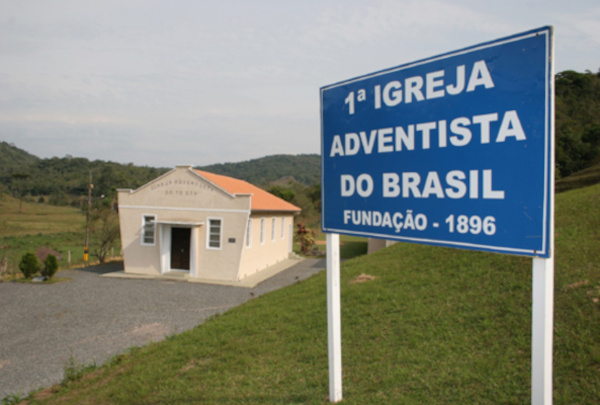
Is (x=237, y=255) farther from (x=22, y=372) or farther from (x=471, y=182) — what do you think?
(x=471, y=182)

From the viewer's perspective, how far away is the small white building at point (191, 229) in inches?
663

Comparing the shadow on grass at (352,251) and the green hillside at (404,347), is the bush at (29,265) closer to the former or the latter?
the green hillside at (404,347)

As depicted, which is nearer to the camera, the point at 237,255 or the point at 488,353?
the point at 488,353

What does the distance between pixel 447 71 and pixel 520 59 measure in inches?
22.6

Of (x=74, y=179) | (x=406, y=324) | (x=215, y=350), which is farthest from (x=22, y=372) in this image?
(x=74, y=179)

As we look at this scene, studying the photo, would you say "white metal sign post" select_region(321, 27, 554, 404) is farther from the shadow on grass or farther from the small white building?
the shadow on grass

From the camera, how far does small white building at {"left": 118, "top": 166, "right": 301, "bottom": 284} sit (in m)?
16.8

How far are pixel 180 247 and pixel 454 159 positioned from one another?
1615cm

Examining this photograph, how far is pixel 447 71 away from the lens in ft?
10.5

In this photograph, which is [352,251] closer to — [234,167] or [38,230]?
[38,230]

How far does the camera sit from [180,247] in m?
17.9

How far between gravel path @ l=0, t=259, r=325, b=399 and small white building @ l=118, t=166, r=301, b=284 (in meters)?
1.28

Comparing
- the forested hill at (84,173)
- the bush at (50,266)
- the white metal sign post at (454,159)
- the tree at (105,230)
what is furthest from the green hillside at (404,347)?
the forested hill at (84,173)

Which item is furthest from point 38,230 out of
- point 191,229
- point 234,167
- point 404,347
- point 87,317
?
point 234,167
